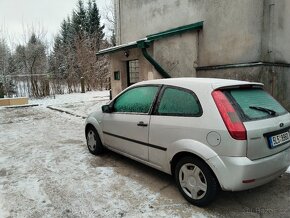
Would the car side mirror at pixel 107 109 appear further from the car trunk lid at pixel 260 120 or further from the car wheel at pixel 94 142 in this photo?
the car trunk lid at pixel 260 120

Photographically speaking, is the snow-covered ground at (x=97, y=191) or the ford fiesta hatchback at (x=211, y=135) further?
the snow-covered ground at (x=97, y=191)

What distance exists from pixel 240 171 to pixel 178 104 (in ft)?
3.75

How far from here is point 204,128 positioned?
9.71 ft

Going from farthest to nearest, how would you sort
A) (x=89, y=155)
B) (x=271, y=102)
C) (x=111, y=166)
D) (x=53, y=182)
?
(x=89, y=155)
(x=111, y=166)
(x=53, y=182)
(x=271, y=102)

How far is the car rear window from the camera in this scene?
2.96 metres

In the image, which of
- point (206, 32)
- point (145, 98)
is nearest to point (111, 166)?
point (145, 98)

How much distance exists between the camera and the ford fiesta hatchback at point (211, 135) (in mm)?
2775

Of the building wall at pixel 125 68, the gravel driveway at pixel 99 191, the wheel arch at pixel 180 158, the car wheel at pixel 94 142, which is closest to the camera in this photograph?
the wheel arch at pixel 180 158

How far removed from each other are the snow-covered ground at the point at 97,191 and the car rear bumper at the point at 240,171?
42 centimetres

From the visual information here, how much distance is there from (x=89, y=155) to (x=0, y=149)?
2.29 m

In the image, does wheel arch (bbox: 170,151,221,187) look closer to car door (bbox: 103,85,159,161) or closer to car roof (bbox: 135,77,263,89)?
car door (bbox: 103,85,159,161)

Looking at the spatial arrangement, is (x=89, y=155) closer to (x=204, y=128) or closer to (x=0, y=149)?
(x=0, y=149)

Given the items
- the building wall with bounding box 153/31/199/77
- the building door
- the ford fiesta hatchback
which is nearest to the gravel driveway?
the ford fiesta hatchback

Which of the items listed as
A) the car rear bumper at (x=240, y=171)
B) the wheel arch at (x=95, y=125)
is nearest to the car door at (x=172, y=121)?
the car rear bumper at (x=240, y=171)
